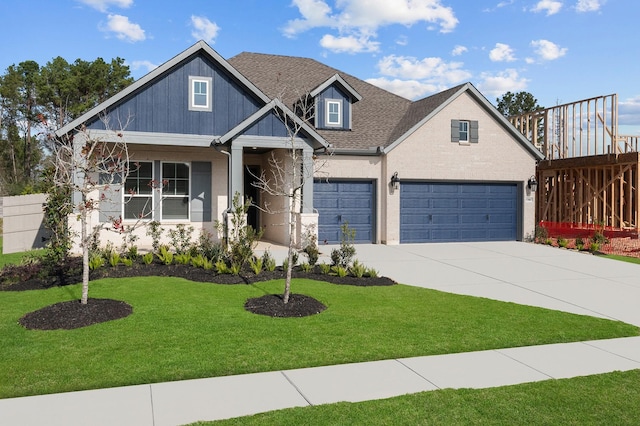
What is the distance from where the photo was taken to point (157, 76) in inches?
588

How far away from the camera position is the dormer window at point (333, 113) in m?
19.3

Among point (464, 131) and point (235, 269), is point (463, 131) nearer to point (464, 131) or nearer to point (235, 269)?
point (464, 131)

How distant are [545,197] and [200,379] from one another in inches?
896

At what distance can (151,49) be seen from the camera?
57.6 feet

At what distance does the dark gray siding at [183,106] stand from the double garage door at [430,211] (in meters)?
4.03

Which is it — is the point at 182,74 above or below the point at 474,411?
above

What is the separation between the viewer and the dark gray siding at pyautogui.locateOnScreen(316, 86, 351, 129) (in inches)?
755

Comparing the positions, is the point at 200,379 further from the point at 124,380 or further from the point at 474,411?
the point at 474,411

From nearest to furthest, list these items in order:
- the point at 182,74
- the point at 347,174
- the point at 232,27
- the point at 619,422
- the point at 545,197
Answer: the point at 619,422 < the point at 182,74 < the point at 232,27 < the point at 347,174 < the point at 545,197

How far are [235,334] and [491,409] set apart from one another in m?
3.41

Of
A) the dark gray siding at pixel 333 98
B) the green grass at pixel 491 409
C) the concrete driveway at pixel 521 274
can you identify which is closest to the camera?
the green grass at pixel 491 409

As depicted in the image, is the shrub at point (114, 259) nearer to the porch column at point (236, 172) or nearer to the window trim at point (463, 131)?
the porch column at point (236, 172)

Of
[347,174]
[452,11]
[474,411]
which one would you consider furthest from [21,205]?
[474,411]

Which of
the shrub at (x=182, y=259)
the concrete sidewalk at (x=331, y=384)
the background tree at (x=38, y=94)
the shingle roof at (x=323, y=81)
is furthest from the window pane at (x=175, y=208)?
the background tree at (x=38, y=94)
